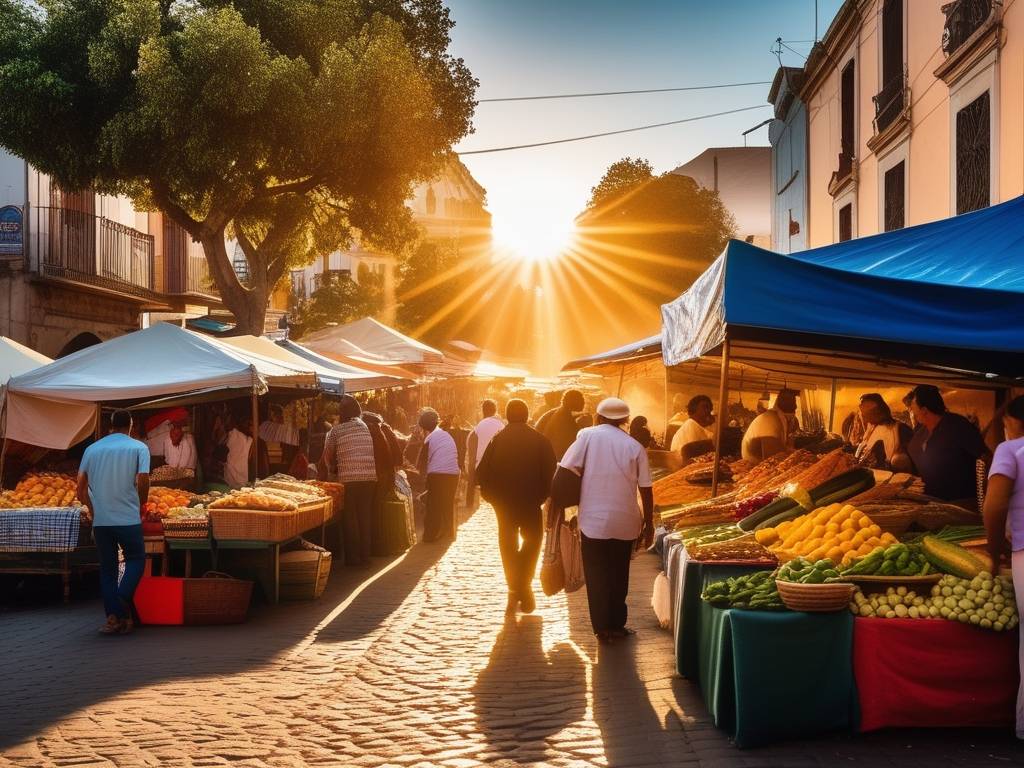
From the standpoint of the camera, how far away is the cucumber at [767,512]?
314 inches

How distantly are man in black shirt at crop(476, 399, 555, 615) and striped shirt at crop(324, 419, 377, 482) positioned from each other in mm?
3404

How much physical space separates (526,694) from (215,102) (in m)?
13.9

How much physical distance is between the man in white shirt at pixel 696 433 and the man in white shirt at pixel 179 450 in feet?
19.7

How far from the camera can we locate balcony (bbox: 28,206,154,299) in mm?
22297

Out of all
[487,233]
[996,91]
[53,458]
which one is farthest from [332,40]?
[487,233]

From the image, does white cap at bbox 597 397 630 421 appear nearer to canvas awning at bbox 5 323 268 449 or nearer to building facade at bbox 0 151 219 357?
canvas awning at bbox 5 323 268 449

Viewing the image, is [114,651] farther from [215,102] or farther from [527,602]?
[215,102]

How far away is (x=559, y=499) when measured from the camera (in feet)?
27.9

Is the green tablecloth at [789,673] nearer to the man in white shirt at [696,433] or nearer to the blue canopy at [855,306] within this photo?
the blue canopy at [855,306]

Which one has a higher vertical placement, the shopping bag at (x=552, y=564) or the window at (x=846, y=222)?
the window at (x=846, y=222)

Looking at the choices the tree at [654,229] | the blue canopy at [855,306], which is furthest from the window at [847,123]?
the tree at [654,229]

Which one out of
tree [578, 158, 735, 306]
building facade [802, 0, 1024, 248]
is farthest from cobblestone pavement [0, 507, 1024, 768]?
tree [578, 158, 735, 306]

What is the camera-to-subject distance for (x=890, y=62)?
19.3 metres

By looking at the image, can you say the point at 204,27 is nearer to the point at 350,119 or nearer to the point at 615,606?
the point at 350,119
